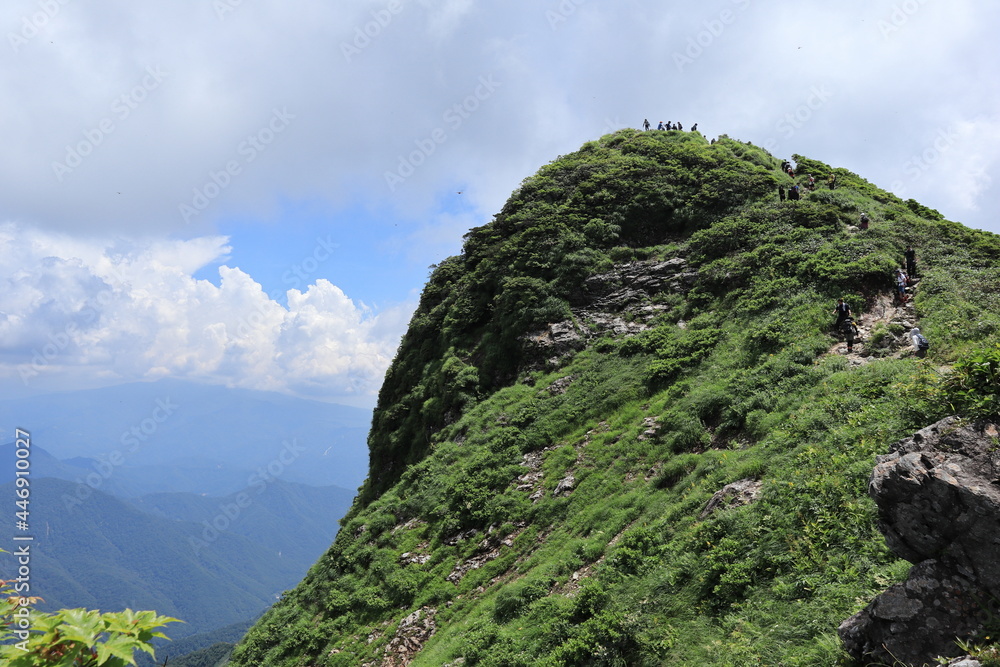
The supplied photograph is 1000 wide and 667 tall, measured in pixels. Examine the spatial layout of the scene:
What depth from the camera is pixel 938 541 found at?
6.00 metres

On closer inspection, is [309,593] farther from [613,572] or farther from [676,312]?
[676,312]

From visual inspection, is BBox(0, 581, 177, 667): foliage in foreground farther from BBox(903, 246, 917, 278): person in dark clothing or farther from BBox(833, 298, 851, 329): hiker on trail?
BBox(903, 246, 917, 278): person in dark clothing

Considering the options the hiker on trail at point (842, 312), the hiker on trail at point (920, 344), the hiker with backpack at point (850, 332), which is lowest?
the hiker on trail at point (920, 344)

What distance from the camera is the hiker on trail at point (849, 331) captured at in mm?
16398

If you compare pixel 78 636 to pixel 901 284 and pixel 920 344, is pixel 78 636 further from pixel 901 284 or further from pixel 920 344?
pixel 901 284

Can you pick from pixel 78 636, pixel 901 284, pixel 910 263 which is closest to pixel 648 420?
pixel 901 284

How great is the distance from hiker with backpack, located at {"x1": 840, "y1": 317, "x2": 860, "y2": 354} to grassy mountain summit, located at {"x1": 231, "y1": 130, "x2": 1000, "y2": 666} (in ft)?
1.26

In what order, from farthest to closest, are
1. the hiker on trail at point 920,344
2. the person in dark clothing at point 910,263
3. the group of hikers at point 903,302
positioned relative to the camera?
the person in dark clothing at point 910,263 < the group of hikers at point 903,302 < the hiker on trail at point 920,344

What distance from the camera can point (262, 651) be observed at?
1966 cm

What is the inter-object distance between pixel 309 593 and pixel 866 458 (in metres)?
21.1

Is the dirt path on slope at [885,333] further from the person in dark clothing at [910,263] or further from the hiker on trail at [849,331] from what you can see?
the person in dark clothing at [910,263]

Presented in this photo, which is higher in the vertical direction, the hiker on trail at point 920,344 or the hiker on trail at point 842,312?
the hiker on trail at point 842,312

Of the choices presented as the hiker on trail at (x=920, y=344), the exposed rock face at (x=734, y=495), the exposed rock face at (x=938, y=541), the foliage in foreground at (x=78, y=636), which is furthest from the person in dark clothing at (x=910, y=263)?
the foliage in foreground at (x=78, y=636)

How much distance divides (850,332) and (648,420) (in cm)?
753
